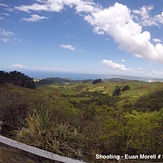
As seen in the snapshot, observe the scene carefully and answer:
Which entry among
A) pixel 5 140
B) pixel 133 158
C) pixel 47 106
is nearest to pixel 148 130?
pixel 133 158

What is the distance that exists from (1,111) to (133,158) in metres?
3.51

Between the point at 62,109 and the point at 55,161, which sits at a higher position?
the point at 62,109

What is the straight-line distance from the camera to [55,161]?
4.25 m

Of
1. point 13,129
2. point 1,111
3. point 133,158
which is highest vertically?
point 1,111

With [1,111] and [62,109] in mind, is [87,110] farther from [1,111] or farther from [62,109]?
[1,111]

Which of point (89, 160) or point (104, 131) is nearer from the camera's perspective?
point (89, 160)

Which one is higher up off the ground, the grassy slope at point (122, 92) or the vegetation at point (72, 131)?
the vegetation at point (72, 131)

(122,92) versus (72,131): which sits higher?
(72,131)

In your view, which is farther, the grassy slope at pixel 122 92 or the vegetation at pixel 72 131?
the grassy slope at pixel 122 92

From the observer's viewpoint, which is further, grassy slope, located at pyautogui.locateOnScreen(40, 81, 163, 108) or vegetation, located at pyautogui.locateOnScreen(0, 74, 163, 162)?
grassy slope, located at pyautogui.locateOnScreen(40, 81, 163, 108)

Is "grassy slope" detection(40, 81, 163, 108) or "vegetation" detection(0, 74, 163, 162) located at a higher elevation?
"vegetation" detection(0, 74, 163, 162)

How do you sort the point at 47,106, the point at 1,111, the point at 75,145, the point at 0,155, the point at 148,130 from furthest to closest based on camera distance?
the point at 47,106 < the point at 1,111 < the point at 148,130 < the point at 75,145 < the point at 0,155

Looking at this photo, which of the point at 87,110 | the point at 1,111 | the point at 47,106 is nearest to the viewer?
the point at 1,111

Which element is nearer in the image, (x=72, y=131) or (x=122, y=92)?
(x=72, y=131)
